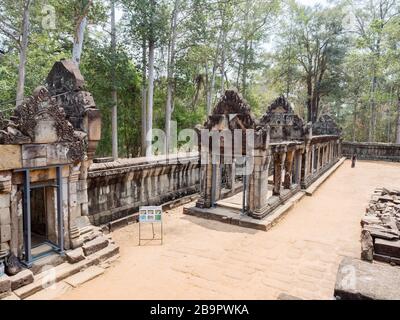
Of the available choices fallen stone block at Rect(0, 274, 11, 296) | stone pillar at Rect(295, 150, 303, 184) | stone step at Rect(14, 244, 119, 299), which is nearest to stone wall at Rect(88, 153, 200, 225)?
stone step at Rect(14, 244, 119, 299)

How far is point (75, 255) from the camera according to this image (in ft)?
17.4

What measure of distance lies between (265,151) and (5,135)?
6590 mm

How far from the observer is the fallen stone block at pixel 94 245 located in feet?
18.4

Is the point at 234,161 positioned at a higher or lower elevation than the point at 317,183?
higher

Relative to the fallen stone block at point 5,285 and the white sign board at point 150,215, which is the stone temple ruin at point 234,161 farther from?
the fallen stone block at point 5,285

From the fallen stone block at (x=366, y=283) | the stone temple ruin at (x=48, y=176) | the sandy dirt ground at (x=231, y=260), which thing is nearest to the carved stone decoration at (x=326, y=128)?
the sandy dirt ground at (x=231, y=260)

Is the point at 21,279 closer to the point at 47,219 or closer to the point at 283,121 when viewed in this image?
the point at 47,219

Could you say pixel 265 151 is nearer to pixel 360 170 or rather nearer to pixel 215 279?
pixel 215 279

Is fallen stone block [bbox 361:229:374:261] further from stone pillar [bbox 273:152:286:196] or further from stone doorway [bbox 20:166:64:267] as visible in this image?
stone doorway [bbox 20:166:64:267]

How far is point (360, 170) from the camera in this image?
19734 millimetres

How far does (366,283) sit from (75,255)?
5001mm

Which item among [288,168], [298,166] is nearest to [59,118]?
[288,168]
